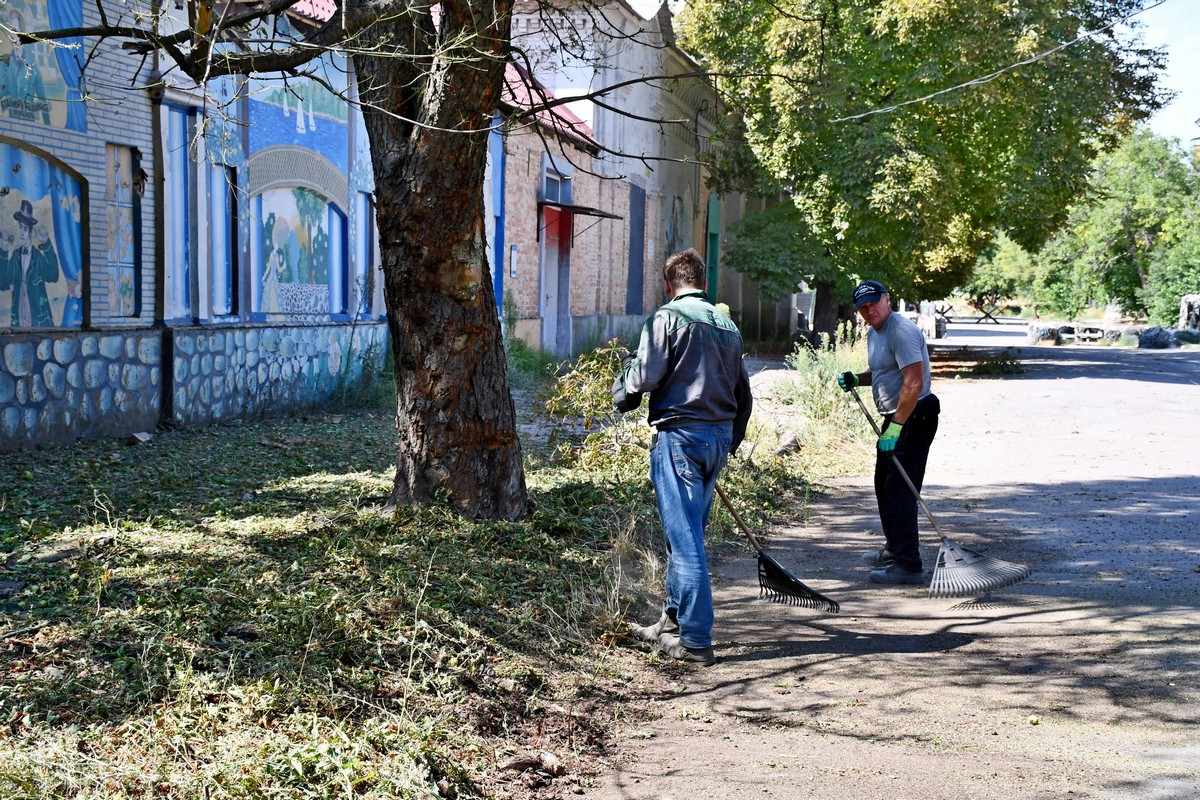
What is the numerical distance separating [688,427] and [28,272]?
6.60m

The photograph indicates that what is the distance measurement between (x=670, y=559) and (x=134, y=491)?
416 cm

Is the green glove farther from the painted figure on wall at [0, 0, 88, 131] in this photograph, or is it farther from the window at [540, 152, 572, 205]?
the window at [540, 152, 572, 205]

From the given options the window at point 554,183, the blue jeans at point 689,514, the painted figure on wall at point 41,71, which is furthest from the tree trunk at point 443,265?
the window at point 554,183

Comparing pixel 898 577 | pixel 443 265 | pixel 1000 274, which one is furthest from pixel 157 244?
pixel 1000 274

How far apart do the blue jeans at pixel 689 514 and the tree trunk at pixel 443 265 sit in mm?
1869

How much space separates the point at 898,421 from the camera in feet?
22.3

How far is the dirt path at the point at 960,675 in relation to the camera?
4043 mm

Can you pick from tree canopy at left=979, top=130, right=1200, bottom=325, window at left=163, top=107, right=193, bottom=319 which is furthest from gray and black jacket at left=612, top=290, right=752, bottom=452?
tree canopy at left=979, top=130, right=1200, bottom=325

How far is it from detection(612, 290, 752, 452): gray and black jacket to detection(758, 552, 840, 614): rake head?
3.47 feet

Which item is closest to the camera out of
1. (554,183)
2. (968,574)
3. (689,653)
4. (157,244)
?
(689,653)

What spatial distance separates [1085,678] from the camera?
16.7 feet

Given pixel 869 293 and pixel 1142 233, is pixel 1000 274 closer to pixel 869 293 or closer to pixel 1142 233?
pixel 1142 233

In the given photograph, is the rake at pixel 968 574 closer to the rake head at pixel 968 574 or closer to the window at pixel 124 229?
the rake head at pixel 968 574

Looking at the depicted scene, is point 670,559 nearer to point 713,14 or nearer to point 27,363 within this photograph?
point 27,363
